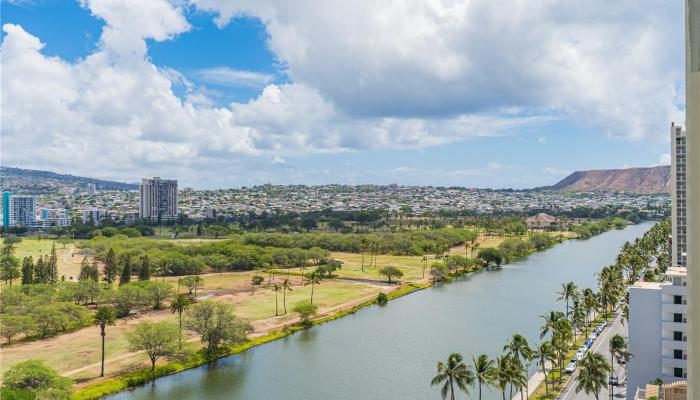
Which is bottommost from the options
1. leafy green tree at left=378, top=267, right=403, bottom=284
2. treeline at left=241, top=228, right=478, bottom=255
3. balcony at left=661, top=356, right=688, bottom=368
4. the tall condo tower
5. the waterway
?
the waterway

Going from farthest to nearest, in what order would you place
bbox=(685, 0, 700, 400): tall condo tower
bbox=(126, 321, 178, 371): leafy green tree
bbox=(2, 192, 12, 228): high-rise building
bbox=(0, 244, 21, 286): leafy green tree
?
bbox=(2, 192, 12, 228): high-rise building < bbox=(0, 244, 21, 286): leafy green tree < bbox=(126, 321, 178, 371): leafy green tree < bbox=(685, 0, 700, 400): tall condo tower

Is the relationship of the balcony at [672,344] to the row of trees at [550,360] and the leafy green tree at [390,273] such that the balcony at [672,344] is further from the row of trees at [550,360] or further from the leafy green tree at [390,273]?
the leafy green tree at [390,273]

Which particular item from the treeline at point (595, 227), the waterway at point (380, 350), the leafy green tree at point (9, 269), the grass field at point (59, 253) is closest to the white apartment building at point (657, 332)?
the waterway at point (380, 350)

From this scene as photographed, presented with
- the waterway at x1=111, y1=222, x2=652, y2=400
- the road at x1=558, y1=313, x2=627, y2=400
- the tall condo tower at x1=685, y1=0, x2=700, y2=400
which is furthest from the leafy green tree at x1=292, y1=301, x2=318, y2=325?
the tall condo tower at x1=685, y1=0, x2=700, y2=400

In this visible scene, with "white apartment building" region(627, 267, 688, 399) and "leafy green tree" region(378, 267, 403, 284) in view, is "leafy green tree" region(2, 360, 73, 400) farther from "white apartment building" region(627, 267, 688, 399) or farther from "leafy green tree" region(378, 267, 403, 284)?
"leafy green tree" region(378, 267, 403, 284)

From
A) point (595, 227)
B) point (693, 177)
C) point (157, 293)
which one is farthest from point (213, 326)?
point (595, 227)

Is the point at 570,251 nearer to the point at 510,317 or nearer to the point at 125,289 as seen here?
the point at 510,317

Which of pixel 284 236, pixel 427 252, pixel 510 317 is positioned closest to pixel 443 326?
pixel 510 317
